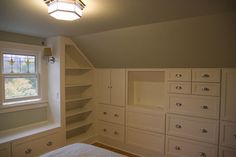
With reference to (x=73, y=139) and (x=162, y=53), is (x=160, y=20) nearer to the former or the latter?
(x=162, y=53)

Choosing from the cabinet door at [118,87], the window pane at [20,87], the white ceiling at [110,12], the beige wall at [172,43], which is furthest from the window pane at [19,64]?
the cabinet door at [118,87]

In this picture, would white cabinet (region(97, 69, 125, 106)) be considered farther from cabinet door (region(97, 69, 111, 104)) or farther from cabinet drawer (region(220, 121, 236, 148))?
cabinet drawer (region(220, 121, 236, 148))

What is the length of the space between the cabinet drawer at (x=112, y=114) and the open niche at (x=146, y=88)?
1.03ft

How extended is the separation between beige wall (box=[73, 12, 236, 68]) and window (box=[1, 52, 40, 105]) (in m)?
1.04

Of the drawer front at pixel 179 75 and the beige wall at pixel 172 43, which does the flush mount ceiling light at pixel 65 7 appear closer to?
the beige wall at pixel 172 43

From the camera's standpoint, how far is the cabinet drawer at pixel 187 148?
2.69 metres

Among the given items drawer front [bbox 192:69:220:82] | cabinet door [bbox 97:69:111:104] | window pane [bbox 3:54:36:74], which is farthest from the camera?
cabinet door [bbox 97:69:111:104]

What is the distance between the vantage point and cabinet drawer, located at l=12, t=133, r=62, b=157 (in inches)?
104

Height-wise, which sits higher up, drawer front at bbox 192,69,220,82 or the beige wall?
the beige wall

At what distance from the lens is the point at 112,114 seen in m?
3.79

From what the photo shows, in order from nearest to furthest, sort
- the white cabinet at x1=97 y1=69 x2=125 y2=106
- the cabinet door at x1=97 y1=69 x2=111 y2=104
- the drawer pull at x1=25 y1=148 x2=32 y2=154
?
the drawer pull at x1=25 y1=148 x2=32 y2=154
the white cabinet at x1=97 y1=69 x2=125 y2=106
the cabinet door at x1=97 y1=69 x2=111 y2=104

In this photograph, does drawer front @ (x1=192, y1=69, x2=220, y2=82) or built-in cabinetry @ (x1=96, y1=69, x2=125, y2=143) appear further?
built-in cabinetry @ (x1=96, y1=69, x2=125, y2=143)

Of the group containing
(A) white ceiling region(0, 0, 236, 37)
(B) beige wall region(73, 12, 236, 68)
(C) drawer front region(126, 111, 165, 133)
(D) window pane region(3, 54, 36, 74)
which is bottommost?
(C) drawer front region(126, 111, 165, 133)

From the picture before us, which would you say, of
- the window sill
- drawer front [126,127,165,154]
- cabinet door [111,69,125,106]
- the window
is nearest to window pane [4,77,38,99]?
the window
